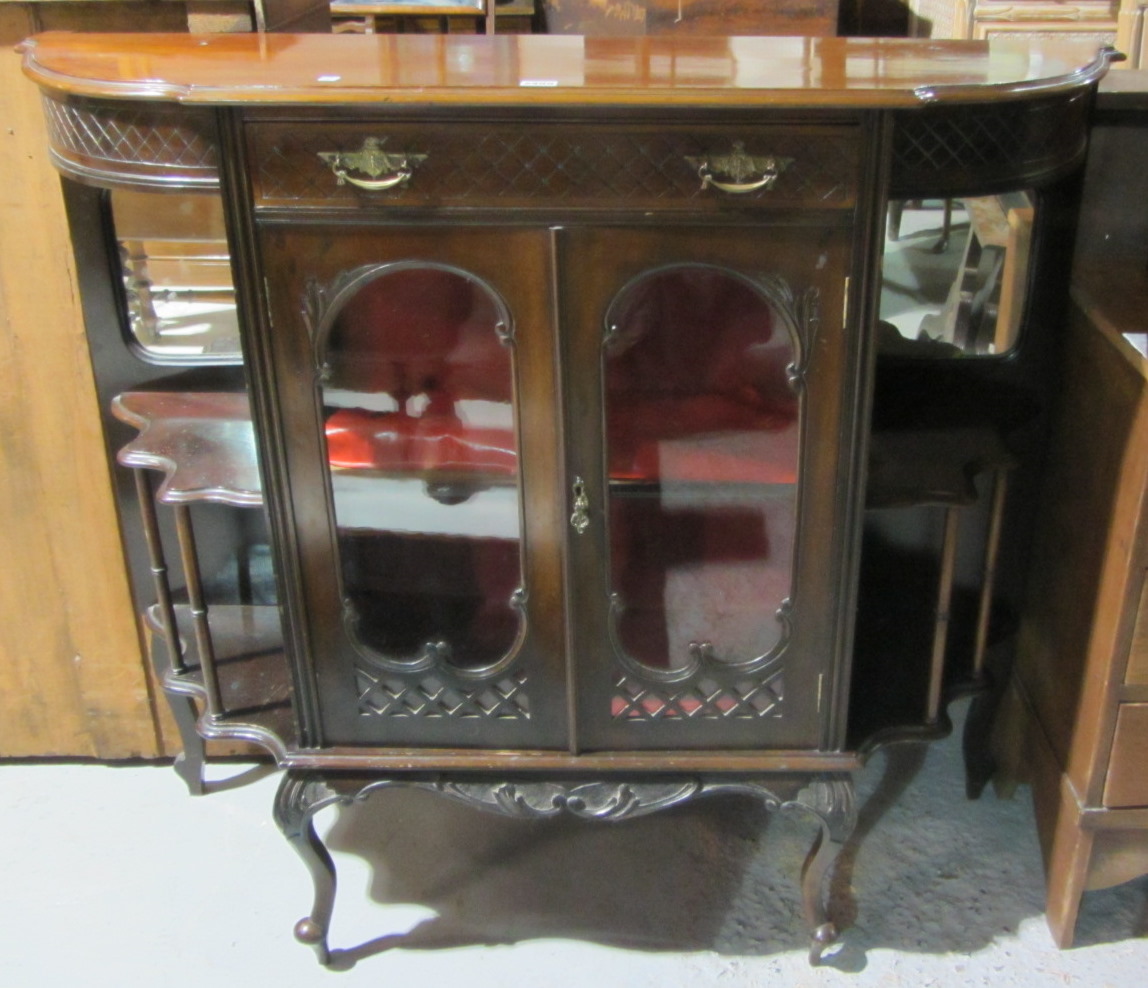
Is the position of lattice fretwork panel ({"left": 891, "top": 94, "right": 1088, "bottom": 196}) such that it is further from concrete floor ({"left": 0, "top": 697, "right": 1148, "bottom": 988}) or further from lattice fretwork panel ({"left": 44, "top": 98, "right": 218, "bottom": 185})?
concrete floor ({"left": 0, "top": 697, "right": 1148, "bottom": 988})

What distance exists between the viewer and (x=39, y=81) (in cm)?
110

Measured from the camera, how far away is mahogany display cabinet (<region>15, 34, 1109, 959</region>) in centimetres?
105

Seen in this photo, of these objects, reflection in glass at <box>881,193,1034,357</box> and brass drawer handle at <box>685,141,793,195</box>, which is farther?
reflection in glass at <box>881,193,1034,357</box>

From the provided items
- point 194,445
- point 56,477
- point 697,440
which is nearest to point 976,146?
point 697,440

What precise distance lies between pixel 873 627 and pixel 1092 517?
282mm

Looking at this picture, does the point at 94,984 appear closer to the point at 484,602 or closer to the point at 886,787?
the point at 484,602

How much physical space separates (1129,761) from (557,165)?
0.89 metres

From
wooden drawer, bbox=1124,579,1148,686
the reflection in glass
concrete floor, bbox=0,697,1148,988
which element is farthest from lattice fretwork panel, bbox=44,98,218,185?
wooden drawer, bbox=1124,579,1148,686

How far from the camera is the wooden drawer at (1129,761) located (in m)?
1.32

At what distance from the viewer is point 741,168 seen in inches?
41.0

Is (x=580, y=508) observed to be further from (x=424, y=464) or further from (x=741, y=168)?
(x=741, y=168)

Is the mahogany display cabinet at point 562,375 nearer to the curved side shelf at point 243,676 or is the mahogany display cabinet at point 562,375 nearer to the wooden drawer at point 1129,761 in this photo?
the curved side shelf at point 243,676

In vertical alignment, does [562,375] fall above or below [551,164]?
below

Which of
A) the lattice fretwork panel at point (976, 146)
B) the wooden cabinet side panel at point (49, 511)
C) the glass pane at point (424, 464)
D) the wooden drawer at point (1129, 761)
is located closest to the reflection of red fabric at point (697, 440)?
the glass pane at point (424, 464)
